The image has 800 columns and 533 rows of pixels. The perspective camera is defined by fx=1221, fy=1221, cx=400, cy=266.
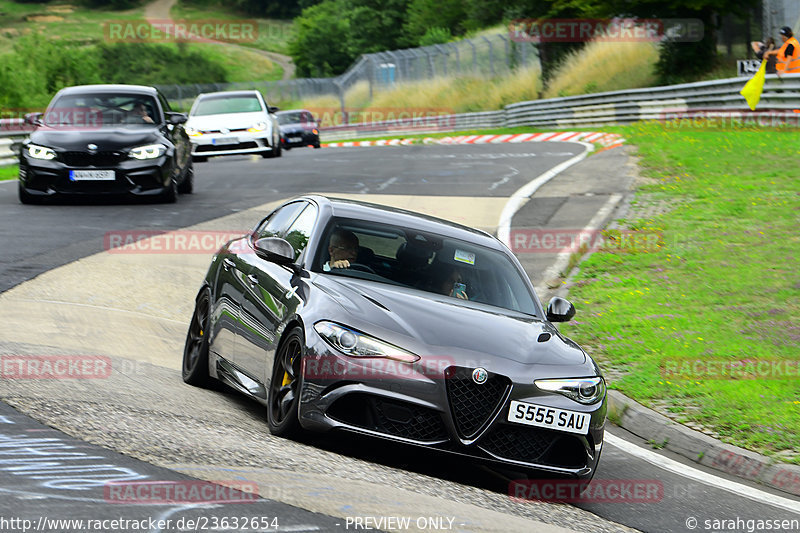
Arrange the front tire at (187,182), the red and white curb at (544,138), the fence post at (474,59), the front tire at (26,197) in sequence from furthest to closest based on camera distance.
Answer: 1. the fence post at (474,59)
2. the red and white curb at (544,138)
3. the front tire at (187,182)
4. the front tire at (26,197)

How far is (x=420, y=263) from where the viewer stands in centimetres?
789

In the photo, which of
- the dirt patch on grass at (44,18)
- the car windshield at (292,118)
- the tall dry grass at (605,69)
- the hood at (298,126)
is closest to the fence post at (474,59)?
the tall dry grass at (605,69)

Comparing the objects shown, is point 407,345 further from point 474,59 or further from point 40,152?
point 474,59

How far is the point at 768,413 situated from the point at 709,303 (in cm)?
368

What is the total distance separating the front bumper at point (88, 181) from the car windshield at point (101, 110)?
84cm

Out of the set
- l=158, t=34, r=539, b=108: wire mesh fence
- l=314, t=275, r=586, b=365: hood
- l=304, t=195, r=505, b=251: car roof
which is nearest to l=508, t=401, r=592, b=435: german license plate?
l=314, t=275, r=586, b=365: hood

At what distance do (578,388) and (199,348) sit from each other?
3083mm

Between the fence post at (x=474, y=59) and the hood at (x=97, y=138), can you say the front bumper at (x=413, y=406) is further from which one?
the fence post at (x=474, y=59)

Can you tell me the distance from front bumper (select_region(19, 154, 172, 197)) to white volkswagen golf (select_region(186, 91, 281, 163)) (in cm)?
1077

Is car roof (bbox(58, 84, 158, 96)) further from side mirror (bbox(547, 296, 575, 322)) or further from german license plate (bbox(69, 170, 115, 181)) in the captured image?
side mirror (bbox(547, 296, 575, 322))

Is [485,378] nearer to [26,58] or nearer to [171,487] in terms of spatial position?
[171,487]

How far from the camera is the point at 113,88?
18938mm

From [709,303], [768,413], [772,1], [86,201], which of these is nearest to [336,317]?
[768,413]

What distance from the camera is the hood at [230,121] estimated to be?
94.1ft
